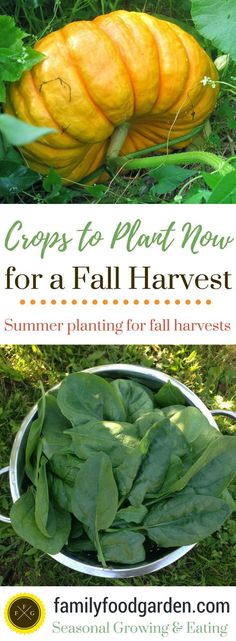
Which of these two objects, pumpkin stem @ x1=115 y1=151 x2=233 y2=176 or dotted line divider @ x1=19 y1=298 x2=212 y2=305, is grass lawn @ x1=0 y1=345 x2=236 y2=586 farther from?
pumpkin stem @ x1=115 y1=151 x2=233 y2=176

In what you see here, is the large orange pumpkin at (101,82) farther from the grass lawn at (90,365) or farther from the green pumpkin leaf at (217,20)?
the grass lawn at (90,365)

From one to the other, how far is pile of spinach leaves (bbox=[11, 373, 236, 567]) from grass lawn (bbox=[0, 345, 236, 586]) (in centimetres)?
15

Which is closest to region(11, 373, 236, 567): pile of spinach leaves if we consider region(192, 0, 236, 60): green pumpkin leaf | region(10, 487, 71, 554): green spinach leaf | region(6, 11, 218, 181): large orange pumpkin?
region(10, 487, 71, 554): green spinach leaf

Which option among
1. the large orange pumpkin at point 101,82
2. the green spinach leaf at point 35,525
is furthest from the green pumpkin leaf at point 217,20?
the green spinach leaf at point 35,525

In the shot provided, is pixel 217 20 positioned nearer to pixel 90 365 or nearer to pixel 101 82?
pixel 101 82

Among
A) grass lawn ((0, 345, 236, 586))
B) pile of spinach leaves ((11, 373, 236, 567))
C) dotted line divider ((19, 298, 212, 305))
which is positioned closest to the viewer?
pile of spinach leaves ((11, 373, 236, 567))

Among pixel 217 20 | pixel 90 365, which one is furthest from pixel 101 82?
pixel 90 365

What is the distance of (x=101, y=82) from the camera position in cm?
120

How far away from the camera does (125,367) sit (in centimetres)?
119

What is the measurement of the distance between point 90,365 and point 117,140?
1.19ft

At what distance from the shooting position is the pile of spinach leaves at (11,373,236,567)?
105 centimetres

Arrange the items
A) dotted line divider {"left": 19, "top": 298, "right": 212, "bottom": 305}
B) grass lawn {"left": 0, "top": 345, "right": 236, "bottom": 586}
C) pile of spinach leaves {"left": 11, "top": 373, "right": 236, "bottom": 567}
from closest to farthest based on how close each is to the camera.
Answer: pile of spinach leaves {"left": 11, "top": 373, "right": 236, "bottom": 567} → dotted line divider {"left": 19, "top": 298, "right": 212, "bottom": 305} → grass lawn {"left": 0, "top": 345, "right": 236, "bottom": 586}

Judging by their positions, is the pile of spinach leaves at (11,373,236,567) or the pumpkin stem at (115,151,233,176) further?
the pumpkin stem at (115,151,233,176)
